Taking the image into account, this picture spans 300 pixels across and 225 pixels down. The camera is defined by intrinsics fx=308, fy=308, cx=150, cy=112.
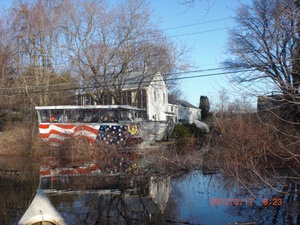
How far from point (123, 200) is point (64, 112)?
14.4 metres

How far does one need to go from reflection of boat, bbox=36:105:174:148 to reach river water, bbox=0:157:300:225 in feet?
24.1

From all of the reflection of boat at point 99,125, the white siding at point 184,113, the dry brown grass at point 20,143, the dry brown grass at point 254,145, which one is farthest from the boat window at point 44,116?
the white siding at point 184,113

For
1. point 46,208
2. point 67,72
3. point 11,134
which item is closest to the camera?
point 46,208

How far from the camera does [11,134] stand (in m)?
23.1

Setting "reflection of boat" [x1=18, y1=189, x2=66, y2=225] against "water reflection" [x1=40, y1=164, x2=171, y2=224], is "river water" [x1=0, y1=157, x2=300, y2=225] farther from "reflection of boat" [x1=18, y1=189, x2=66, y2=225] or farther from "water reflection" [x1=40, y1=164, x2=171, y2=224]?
"reflection of boat" [x1=18, y1=189, x2=66, y2=225]

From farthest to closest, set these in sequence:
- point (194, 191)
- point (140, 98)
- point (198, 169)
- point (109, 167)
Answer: point (140, 98) → point (109, 167) → point (198, 169) → point (194, 191)

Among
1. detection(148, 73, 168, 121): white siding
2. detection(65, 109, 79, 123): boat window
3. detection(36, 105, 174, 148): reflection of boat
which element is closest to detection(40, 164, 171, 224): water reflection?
detection(36, 105, 174, 148): reflection of boat

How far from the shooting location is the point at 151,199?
8.16 meters

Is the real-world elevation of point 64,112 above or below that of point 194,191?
above

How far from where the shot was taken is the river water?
6560 millimetres

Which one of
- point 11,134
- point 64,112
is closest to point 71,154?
point 64,112

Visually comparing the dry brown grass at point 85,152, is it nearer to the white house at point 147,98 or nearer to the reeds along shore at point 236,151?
the reeds along shore at point 236,151

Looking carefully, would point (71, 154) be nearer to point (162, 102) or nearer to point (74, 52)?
point (74, 52)

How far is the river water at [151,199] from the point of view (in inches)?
258
